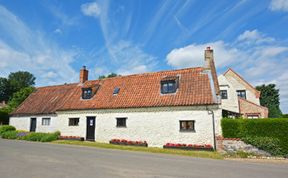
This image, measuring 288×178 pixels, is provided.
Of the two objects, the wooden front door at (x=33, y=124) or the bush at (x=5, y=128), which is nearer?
the bush at (x=5, y=128)

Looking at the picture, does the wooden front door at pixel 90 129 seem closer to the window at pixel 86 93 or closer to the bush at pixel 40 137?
the window at pixel 86 93

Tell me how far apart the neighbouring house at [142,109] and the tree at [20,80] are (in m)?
51.8

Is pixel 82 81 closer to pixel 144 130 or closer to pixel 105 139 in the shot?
pixel 105 139

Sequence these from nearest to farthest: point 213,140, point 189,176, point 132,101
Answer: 1. point 189,176
2. point 213,140
3. point 132,101

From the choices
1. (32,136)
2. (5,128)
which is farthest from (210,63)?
(5,128)

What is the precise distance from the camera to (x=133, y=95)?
23.1 metres

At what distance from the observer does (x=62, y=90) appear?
102 feet

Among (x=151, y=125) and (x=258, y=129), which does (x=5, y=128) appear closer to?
(x=151, y=125)

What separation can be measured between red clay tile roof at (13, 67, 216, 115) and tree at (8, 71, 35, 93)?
163ft

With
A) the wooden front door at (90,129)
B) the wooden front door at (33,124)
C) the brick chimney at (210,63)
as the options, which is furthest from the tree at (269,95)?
the wooden front door at (33,124)

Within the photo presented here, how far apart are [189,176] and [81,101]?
19.4 metres

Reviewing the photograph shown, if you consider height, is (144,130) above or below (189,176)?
above

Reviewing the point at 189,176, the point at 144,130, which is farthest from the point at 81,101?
the point at 189,176

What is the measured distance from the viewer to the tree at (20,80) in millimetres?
74375
